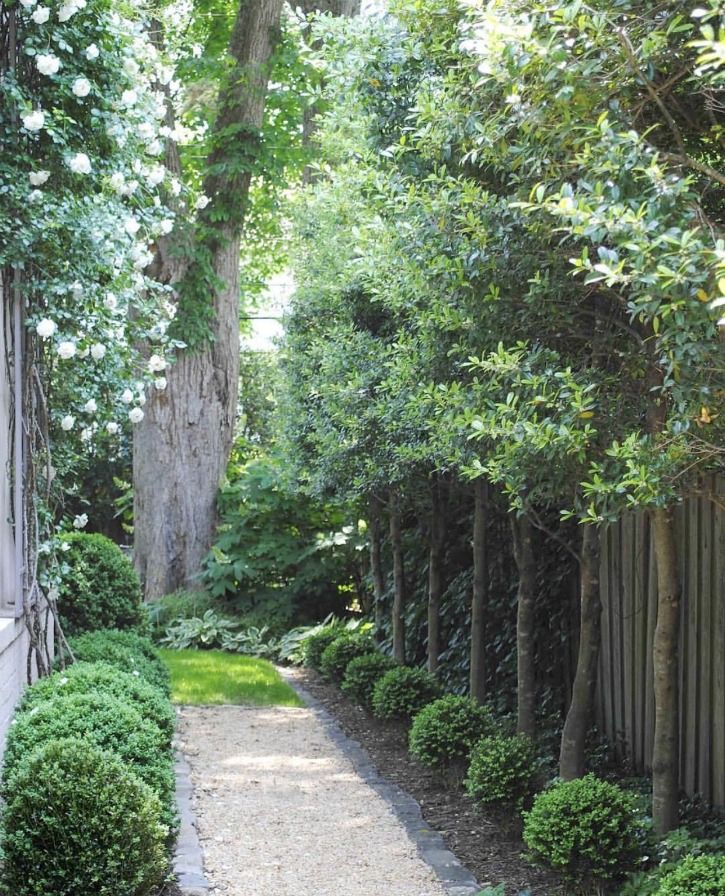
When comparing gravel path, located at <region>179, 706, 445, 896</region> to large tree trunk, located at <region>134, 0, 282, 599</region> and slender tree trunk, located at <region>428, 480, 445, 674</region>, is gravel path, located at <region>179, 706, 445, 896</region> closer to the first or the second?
slender tree trunk, located at <region>428, 480, 445, 674</region>

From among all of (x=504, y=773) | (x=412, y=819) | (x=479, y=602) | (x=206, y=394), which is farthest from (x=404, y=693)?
(x=206, y=394)

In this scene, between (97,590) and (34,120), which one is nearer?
(34,120)

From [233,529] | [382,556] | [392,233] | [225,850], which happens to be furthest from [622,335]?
[233,529]

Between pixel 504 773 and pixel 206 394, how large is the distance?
941 centimetres

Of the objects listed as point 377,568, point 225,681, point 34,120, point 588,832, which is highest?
point 34,120

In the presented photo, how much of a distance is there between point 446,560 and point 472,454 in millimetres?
4740

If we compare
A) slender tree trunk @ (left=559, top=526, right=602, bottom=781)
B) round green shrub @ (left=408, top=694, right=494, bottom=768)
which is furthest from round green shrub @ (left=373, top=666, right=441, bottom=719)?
slender tree trunk @ (left=559, top=526, right=602, bottom=781)

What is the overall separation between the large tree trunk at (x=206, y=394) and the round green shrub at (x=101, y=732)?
8.81 meters

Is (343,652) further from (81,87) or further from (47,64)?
(47,64)

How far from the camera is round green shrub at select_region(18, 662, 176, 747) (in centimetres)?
519

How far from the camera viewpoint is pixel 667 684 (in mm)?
4527

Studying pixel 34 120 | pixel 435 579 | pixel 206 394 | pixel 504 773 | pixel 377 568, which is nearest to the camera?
pixel 34 120

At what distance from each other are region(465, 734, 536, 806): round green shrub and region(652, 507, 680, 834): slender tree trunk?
1169 mm

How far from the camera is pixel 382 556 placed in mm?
11758
